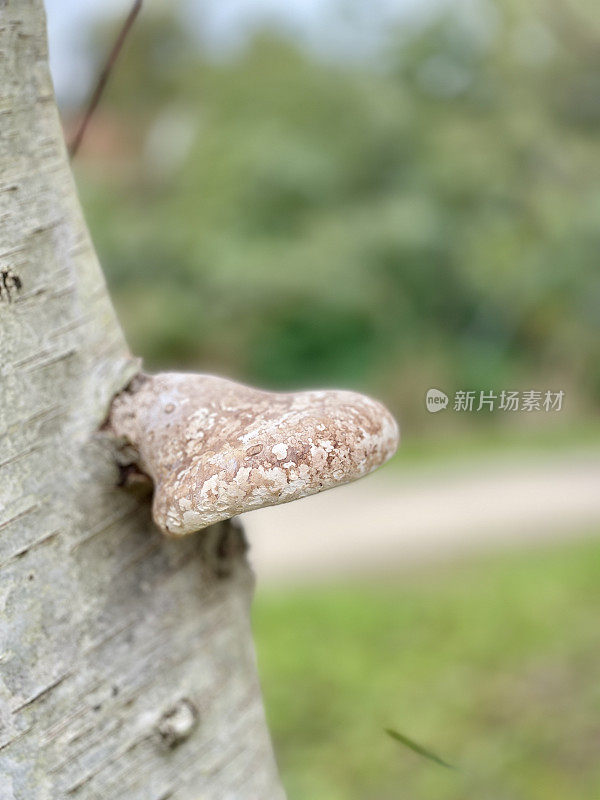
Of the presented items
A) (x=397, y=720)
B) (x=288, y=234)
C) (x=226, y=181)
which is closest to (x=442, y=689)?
(x=397, y=720)

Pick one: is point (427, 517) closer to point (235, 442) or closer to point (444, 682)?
point (444, 682)

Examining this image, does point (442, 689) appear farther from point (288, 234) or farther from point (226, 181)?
point (226, 181)

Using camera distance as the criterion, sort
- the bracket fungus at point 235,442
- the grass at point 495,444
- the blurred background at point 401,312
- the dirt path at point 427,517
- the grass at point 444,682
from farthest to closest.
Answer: the grass at point 495,444, the dirt path at point 427,517, the blurred background at point 401,312, the grass at point 444,682, the bracket fungus at point 235,442

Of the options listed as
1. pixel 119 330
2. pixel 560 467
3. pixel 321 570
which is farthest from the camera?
pixel 560 467

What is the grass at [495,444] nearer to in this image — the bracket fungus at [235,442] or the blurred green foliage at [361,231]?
the blurred green foliage at [361,231]

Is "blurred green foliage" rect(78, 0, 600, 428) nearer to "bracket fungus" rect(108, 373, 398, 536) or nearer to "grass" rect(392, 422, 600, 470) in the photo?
"grass" rect(392, 422, 600, 470)

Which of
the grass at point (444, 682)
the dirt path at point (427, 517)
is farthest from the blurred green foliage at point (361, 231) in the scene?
the grass at point (444, 682)
